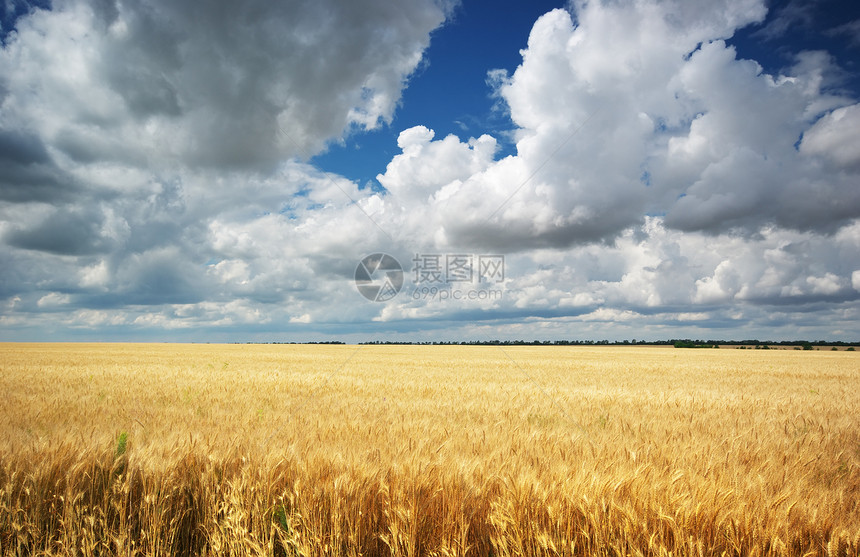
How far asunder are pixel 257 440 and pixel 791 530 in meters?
4.19

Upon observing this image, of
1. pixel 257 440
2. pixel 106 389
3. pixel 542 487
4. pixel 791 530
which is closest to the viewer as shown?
pixel 791 530

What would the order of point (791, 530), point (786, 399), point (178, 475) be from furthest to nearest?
point (786, 399) < point (178, 475) < point (791, 530)

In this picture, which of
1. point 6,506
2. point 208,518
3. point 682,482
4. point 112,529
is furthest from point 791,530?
point 6,506

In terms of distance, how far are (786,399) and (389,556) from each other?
11241mm

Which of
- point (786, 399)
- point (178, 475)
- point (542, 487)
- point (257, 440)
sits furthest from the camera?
point (786, 399)

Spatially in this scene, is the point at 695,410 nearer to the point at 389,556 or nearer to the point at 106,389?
the point at 389,556

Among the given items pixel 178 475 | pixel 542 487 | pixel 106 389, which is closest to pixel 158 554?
pixel 178 475

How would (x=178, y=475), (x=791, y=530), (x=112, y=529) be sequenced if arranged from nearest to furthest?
(x=791, y=530)
(x=112, y=529)
(x=178, y=475)

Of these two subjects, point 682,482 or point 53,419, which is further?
point 53,419

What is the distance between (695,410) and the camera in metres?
7.71

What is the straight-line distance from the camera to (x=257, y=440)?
4047 millimetres

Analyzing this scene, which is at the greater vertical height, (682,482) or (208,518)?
(682,482)

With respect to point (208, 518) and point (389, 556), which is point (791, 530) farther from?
point (208, 518)

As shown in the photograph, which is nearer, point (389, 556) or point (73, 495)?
point (389, 556)
